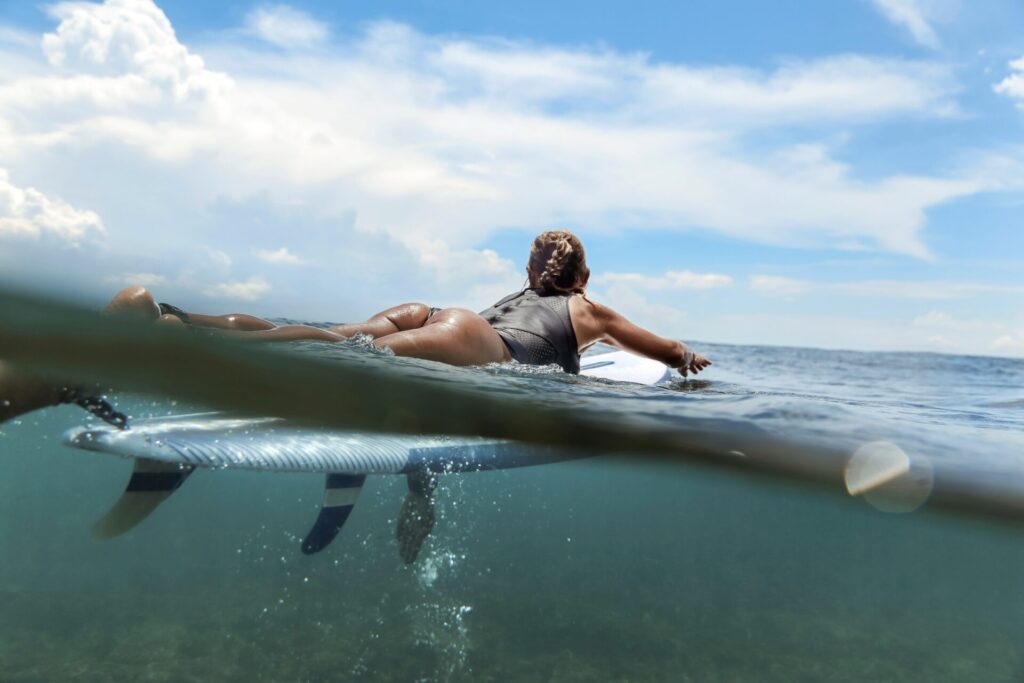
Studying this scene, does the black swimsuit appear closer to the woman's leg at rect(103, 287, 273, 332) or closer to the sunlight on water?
the sunlight on water

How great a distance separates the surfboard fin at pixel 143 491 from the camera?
5.32 meters

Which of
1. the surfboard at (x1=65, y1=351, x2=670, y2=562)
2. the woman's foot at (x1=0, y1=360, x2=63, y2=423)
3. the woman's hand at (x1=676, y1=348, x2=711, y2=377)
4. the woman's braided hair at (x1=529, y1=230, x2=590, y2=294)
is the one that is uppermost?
the woman's braided hair at (x1=529, y1=230, x2=590, y2=294)

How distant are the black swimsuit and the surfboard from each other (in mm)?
818

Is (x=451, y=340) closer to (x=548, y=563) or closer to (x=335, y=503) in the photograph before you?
(x=335, y=503)

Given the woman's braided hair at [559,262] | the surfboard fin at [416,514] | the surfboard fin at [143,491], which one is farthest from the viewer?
the surfboard fin at [416,514]

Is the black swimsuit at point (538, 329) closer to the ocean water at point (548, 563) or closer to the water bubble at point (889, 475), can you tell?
the ocean water at point (548, 563)

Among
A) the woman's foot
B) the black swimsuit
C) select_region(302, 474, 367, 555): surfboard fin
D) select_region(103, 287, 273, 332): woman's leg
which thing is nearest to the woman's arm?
the black swimsuit

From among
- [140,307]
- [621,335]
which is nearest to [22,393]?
[140,307]

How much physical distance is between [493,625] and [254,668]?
3.55 m

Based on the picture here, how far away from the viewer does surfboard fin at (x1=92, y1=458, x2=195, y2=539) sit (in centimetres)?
532

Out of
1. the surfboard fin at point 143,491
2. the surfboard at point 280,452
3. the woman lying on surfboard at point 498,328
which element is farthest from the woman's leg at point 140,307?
the surfboard fin at point 143,491

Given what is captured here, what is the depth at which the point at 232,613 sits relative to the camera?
10.8 m

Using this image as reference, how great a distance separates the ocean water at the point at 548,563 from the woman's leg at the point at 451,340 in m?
0.16

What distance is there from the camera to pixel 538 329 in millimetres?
5234
